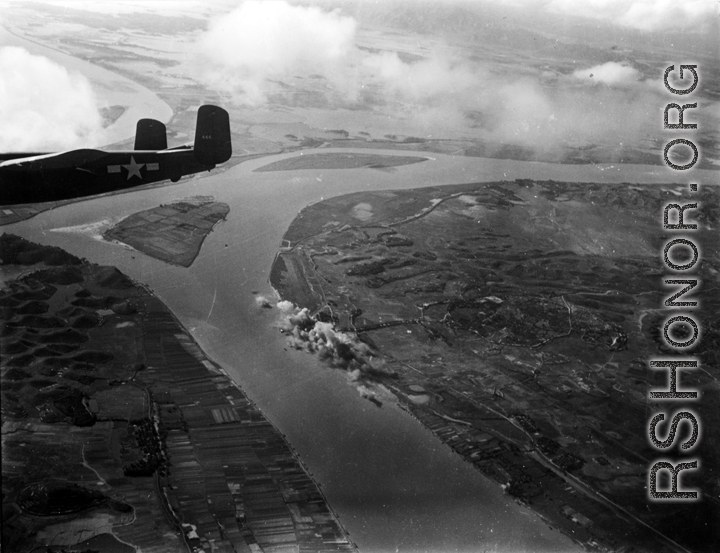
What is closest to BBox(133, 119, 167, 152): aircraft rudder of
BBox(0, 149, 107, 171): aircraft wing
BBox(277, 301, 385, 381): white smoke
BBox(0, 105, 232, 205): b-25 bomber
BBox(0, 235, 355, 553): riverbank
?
BBox(0, 105, 232, 205): b-25 bomber

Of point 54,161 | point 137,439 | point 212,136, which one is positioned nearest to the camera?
point 137,439

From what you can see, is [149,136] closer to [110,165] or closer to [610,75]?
[110,165]

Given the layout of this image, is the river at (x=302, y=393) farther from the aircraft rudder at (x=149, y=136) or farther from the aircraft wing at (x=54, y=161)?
the aircraft wing at (x=54, y=161)

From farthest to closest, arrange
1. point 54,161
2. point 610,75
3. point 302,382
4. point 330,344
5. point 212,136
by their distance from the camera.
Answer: point 610,75, point 330,344, point 302,382, point 212,136, point 54,161

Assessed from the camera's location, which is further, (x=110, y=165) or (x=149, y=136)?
(x=149, y=136)

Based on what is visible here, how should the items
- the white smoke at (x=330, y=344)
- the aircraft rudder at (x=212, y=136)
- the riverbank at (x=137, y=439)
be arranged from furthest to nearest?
1. the white smoke at (x=330, y=344)
2. the aircraft rudder at (x=212, y=136)
3. the riverbank at (x=137, y=439)

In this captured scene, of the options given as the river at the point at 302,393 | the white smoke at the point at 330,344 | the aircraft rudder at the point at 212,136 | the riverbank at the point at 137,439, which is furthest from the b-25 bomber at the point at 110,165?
the white smoke at the point at 330,344

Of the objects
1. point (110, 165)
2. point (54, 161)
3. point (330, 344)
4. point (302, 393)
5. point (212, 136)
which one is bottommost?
point (302, 393)

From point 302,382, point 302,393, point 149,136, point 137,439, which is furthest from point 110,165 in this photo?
point 302,393
